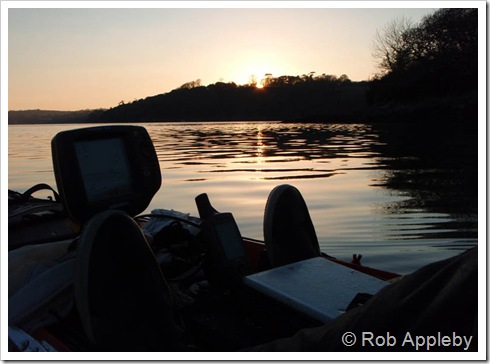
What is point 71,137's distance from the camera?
122 inches

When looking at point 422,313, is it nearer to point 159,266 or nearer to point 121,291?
point 121,291

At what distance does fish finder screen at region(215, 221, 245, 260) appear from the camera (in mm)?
3467

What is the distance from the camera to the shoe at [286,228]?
12.0ft

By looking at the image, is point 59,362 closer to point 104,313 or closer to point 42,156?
point 104,313

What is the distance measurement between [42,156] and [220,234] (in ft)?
73.6

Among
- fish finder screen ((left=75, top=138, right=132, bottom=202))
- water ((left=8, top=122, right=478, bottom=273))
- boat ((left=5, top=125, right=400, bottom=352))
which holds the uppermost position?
fish finder screen ((left=75, top=138, right=132, bottom=202))

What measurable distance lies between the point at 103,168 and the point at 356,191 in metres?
10.7

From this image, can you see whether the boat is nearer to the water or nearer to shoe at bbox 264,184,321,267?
shoe at bbox 264,184,321,267

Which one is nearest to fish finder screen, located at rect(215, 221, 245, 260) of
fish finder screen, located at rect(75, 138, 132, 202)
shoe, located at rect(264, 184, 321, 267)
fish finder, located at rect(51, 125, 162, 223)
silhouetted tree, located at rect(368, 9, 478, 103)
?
shoe, located at rect(264, 184, 321, 267)

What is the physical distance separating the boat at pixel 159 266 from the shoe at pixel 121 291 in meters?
0.08

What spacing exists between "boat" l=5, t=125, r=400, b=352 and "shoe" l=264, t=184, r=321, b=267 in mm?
65

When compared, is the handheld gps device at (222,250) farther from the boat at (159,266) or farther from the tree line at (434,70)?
the tree line at (434,70)

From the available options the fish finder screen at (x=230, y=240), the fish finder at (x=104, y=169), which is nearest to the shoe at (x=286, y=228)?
the fish finder screen at (x=230, y=240)

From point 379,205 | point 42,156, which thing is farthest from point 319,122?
point 379,205
